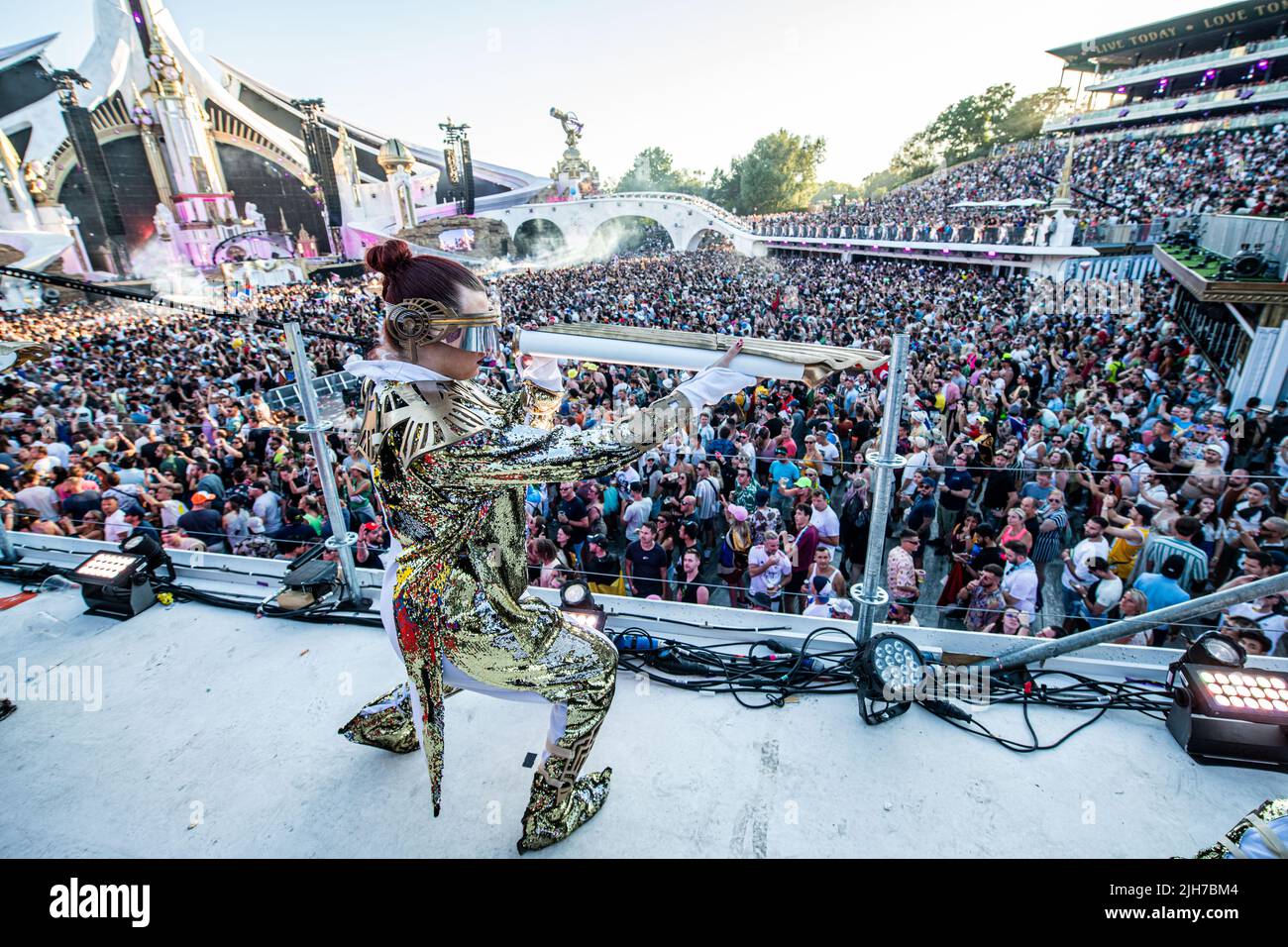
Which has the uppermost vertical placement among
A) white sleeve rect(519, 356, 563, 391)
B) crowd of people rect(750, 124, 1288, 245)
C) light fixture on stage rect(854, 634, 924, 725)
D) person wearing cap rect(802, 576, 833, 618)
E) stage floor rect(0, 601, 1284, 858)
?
crowd of people rect(750, 124, 1288, 245)

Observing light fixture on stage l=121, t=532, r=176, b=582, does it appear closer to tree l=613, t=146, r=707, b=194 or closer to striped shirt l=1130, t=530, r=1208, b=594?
striped shirt l=1130, t=530, r=1208, b=594

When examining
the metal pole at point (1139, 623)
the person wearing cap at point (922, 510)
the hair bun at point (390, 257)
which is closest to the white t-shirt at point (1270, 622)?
the metal pole at point (1139, 623)

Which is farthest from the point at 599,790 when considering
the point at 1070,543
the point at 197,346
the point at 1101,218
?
the point at 1101,218

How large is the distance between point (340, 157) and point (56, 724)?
149 ft

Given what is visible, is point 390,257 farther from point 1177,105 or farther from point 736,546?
→ point 1177,105

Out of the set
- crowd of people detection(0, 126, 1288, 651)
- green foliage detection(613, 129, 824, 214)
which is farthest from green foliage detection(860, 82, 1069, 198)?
crowd of people detection(0, 126, 1288, 651)

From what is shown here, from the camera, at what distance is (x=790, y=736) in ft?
8.30

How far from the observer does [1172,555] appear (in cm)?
459

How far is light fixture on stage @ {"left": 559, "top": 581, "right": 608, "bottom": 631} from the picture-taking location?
302cm

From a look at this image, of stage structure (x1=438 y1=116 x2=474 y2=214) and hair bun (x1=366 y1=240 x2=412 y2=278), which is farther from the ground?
stage structure (x1=438 y1=116 x2=474 y2=214)

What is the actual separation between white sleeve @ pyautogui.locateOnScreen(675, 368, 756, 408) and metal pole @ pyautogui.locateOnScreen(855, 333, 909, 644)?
2.28ft

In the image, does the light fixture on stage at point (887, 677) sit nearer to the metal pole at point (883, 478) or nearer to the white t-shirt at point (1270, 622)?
the metal pole at point (883, 478)

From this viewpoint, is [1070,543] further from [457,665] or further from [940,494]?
[457,665]

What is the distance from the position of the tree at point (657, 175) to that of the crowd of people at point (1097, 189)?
3728 cm
